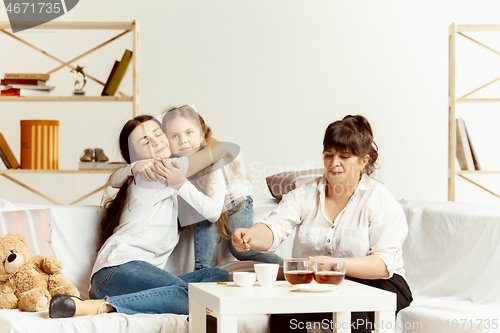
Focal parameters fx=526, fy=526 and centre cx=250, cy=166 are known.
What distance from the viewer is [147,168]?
1856mm

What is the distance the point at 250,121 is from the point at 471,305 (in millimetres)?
1825

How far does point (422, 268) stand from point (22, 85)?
6.87ft

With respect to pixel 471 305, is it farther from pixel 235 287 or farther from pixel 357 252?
pixel 235 287

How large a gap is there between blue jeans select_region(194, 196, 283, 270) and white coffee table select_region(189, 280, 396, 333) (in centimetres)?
72

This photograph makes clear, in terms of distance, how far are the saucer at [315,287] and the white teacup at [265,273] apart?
0.24 ft

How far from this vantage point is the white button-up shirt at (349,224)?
1568mm

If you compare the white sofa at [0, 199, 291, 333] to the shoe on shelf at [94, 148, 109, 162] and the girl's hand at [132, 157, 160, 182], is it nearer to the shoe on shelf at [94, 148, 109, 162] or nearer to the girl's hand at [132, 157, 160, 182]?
the girl's hand at [132, 157, 160, 182]

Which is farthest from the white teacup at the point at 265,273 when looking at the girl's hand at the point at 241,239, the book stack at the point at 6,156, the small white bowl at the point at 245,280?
the book stack at the point at 6,156

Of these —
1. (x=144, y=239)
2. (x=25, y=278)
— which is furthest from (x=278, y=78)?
(x=25, y=278)

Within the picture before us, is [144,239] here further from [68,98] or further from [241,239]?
[68,98]

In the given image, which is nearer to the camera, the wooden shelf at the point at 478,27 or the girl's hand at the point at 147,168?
the girl's hand at the point at 147,168

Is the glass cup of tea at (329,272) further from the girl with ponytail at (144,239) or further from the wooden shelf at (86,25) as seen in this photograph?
the wooden shelf at (86,25)

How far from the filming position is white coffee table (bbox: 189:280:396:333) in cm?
111

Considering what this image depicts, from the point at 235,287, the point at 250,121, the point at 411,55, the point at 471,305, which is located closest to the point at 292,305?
the point at 235,287
